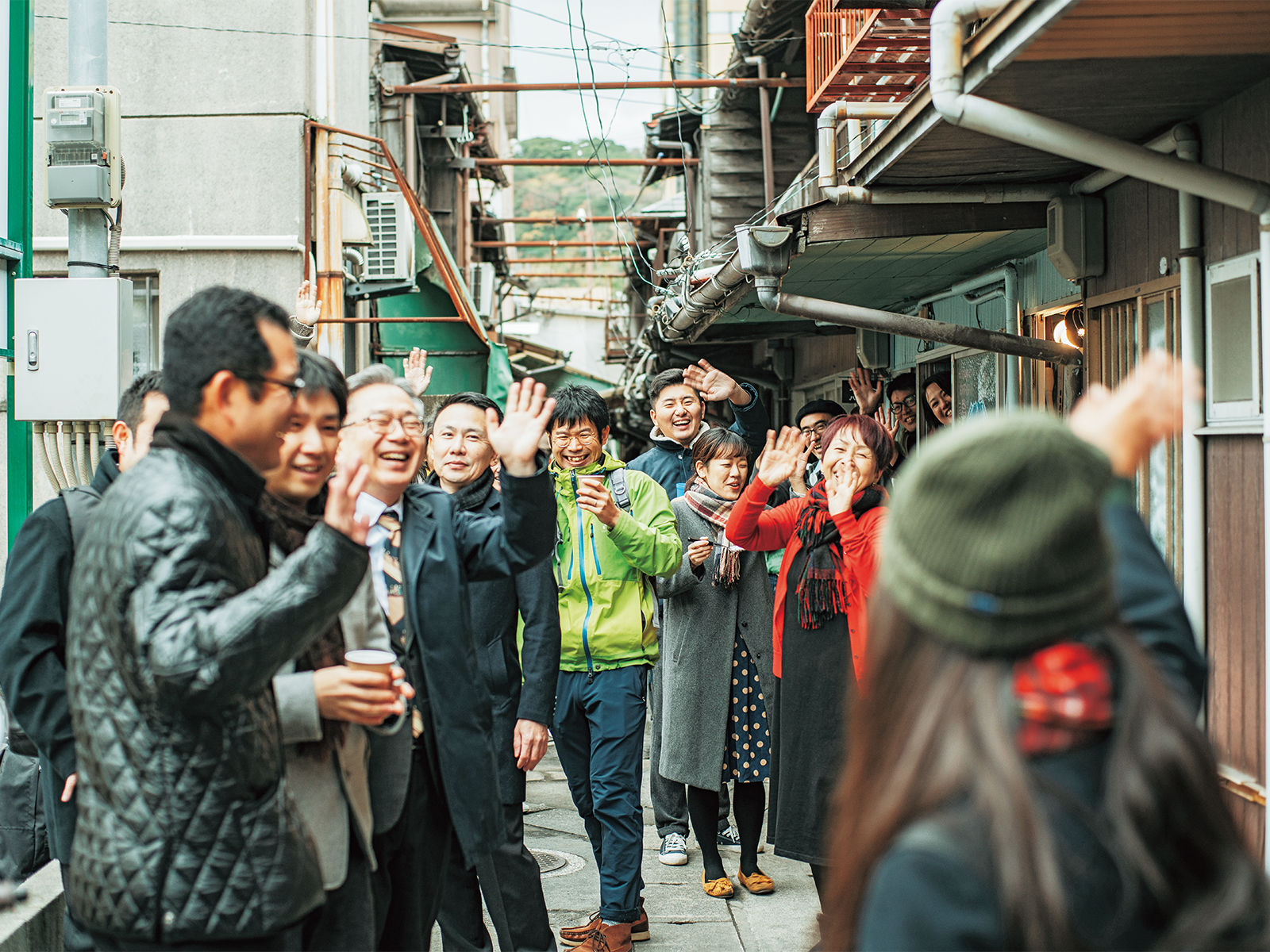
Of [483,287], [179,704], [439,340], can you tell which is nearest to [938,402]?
[179,704]

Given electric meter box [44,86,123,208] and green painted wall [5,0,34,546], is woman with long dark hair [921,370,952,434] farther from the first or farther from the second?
green painted wall [5,0,34,546]

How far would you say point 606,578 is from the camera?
5277 mm

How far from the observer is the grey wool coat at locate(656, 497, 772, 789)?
5828 millimetres

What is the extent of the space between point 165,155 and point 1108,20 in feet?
30.4

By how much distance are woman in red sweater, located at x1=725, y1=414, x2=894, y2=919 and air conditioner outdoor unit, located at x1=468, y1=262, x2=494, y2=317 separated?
17608 millimetres

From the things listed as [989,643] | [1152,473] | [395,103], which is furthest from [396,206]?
[989,643]

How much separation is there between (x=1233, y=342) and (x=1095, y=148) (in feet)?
3.43

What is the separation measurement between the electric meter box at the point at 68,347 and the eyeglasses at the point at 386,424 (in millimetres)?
→ 2139

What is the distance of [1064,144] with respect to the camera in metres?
4.27

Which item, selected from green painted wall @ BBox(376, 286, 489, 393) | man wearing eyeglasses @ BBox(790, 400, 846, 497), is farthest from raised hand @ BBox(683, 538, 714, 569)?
green painted wall @ BBox(376, 286, 489, 393)

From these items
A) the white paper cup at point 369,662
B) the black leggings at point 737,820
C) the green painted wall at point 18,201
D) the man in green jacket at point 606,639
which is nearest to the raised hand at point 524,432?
the white paper cup at point 369,662

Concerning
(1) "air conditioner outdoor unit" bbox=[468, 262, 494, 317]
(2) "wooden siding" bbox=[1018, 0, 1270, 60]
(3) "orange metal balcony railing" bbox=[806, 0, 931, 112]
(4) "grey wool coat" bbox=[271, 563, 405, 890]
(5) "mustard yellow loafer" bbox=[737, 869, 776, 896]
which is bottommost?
(5) "mustard yellow loafer" bbox=[737, 869, 776, 896]

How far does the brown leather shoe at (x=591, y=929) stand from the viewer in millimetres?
5062

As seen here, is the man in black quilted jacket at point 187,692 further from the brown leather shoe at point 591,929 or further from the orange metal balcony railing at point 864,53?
the orange metal balcony railing at point 864,53
